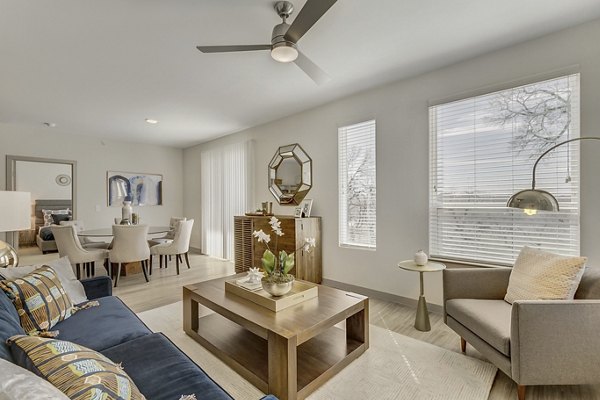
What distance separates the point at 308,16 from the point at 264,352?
228 cm

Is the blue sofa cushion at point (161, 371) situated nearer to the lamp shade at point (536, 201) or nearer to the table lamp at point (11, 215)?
the table lamp at point (11, 215)

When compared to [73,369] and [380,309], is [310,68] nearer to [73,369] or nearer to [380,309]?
[73,369]

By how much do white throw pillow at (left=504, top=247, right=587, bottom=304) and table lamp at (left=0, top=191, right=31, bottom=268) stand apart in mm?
3756

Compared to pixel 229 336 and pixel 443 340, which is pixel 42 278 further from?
pixel 443 340

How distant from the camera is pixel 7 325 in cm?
124

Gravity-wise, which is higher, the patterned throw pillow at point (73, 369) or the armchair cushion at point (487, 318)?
the patterned throw pillow at point (73, 369)

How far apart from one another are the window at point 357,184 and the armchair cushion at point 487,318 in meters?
1.50

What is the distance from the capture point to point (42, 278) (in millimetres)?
1859

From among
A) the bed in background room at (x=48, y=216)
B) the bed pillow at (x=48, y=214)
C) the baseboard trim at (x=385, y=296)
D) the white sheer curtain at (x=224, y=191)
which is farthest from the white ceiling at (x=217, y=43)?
the baseboard trim at (x=385, y=296)

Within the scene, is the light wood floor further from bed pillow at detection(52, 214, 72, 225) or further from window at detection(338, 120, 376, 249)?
window at detection(338, 120, 376, 249)

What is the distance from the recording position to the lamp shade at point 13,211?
211 cm

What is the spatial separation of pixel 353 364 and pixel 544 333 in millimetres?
1181

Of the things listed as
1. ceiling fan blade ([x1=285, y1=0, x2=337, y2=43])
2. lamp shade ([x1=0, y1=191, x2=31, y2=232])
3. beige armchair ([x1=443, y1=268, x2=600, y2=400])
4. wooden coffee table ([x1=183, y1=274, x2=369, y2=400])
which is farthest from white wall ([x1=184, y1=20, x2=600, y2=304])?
lamp shade ([x1=0, y1=191, x2=31, y2=232])

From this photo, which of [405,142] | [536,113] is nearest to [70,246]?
[405,142]
